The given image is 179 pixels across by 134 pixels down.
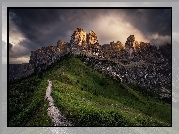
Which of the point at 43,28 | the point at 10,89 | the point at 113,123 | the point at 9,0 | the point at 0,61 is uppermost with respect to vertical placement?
the point at 9,0

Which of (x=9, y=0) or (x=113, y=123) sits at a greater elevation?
(x=9, y=0)

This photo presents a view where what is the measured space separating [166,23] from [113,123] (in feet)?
24.9

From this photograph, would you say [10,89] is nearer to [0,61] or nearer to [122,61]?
[0,61]

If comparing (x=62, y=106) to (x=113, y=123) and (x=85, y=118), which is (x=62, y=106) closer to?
(x=85, y=118)

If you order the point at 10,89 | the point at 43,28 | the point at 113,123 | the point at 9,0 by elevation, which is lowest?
the point at 113,123

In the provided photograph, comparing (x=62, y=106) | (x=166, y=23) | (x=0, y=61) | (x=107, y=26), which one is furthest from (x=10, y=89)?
(x=166, y=23)

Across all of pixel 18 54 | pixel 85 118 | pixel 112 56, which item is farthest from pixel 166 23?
pixel 112 56

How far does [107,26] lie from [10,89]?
7.90m

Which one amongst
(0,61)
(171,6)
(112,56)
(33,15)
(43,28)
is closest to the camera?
(0,61)

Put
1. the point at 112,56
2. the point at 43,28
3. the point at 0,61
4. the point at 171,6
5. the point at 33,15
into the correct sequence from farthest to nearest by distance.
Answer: the point at 112,56
the point at 43,28
the point at 33,15
the point at 171,6
the point at 0,61

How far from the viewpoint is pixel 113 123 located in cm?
1491

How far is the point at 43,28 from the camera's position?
17875 mm

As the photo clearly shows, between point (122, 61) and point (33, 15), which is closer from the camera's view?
point (33, 15)

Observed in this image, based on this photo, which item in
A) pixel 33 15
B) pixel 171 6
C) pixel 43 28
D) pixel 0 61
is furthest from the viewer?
pixel 43 28
